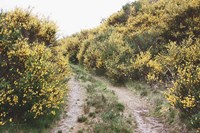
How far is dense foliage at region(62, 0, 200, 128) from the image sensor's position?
632 inches

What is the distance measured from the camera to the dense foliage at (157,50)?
632 inches

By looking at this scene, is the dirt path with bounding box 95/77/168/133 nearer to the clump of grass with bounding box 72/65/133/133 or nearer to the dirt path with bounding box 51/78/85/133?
the clump of grass with bounding box 72/65/133/133

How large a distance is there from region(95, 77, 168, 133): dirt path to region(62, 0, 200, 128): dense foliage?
1.47m

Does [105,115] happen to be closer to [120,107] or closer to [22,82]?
[120,107]

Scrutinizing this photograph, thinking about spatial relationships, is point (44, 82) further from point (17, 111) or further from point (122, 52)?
point (122, 52)

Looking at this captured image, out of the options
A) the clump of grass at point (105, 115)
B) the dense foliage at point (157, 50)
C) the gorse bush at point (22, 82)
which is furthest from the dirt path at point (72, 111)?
the dense foliage at point (157, 50)

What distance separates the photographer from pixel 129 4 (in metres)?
38.8

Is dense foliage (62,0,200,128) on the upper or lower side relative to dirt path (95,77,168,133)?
upper

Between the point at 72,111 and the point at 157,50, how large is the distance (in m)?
10.8

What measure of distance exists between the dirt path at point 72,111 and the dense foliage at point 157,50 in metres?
4.35

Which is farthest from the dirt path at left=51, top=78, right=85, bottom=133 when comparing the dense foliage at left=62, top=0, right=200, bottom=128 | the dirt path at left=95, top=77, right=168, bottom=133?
the dense foliage at left=62, top=0, right=200, bottom=128

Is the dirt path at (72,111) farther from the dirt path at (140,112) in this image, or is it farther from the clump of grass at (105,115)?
the dirt path at (140,112)

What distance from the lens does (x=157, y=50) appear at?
24.2m

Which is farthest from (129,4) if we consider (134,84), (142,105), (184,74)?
Result: (184,74)
